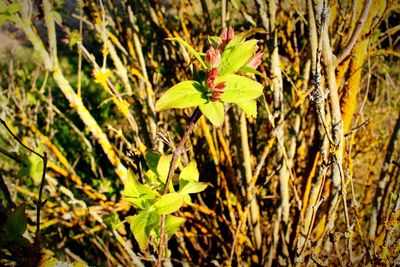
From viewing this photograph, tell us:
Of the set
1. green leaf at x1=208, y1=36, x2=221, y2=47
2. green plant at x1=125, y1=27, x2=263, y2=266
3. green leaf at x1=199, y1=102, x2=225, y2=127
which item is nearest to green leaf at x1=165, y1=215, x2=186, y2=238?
green plant at x1=125, y1=27, x2=263, y2=266

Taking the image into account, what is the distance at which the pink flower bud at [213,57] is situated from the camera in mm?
596

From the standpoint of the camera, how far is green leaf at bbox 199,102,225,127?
0.59m

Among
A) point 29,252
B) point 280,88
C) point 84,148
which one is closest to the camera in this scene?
point 29,252

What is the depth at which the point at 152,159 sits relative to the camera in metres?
0.78

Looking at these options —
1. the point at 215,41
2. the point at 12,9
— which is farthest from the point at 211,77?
the point at 12,9

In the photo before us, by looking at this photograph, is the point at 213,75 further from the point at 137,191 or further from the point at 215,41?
the point at 137,191

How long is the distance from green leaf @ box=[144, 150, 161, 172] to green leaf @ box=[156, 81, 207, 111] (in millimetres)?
211

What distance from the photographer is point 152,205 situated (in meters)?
0.69

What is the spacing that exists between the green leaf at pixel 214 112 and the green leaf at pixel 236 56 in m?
0.06

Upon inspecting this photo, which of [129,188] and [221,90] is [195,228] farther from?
[221,90]

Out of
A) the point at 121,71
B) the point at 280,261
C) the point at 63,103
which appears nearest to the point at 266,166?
the point at 280,261

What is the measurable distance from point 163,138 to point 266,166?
1282 mm

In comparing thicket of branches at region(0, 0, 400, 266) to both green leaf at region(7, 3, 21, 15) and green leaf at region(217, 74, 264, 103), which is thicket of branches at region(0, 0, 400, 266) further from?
green leaf at region(217, 74, 264, 103)

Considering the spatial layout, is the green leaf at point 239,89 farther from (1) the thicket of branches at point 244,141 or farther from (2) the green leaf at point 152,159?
(2) the green leaf at point 152,159
